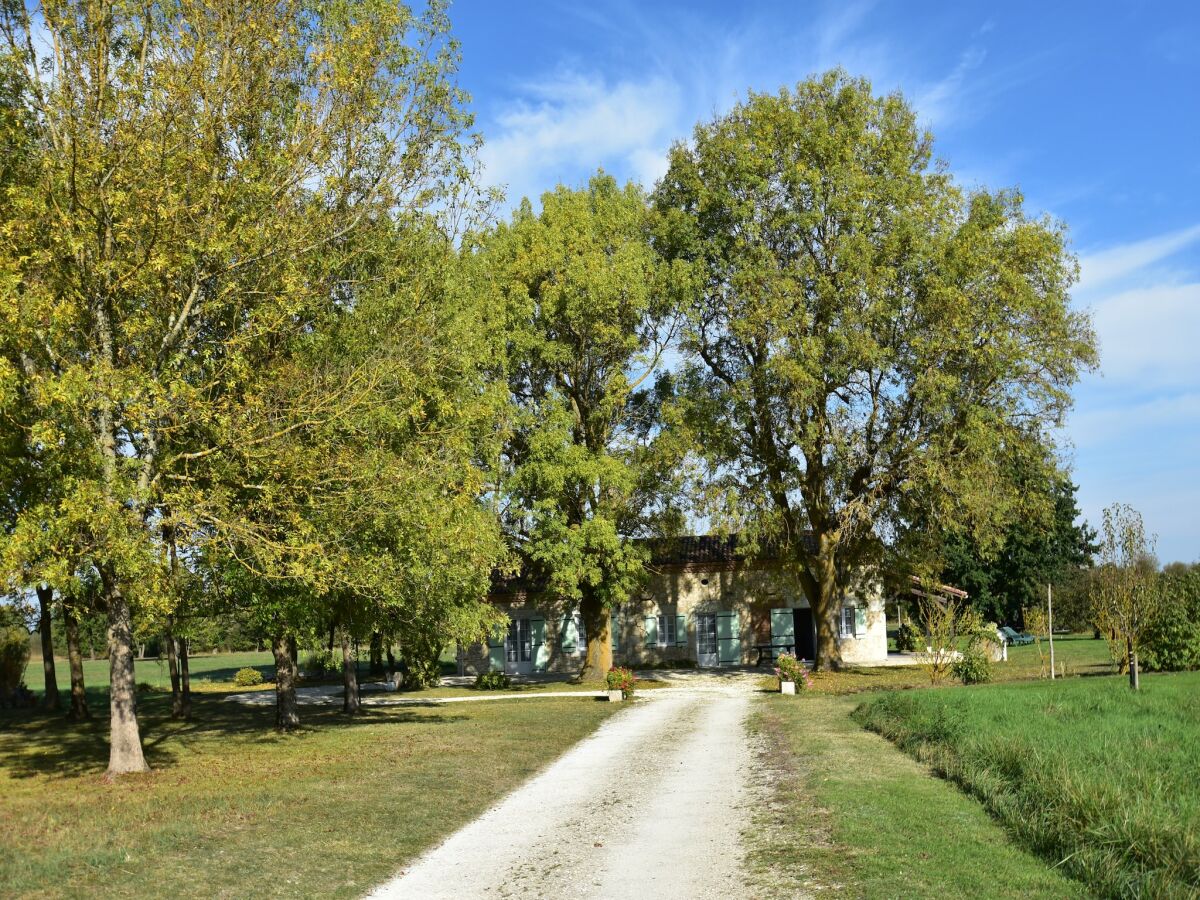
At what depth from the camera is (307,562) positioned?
15234 mm

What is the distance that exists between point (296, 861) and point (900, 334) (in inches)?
989

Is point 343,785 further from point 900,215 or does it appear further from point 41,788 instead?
point 900,215

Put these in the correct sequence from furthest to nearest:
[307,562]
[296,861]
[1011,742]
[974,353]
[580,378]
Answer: [580,378] → [974,353] → [307,562] → [1011,742] → [296,861]

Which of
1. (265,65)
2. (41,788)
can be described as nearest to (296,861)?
(41,788)

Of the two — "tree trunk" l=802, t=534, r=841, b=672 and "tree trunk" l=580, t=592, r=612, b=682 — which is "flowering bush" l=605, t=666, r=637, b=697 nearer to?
"tree trunk" l=580, t=592, r=612, b=682

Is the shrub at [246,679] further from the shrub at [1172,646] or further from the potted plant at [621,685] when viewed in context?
the shrub at [1172,646]

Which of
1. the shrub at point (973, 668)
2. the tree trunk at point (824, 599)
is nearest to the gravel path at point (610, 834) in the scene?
the shrub at point (973, 668)

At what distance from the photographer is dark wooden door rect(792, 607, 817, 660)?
139 feet

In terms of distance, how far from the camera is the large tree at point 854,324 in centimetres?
2939

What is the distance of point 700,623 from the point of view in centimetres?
4219

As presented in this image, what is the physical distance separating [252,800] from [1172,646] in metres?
24.6

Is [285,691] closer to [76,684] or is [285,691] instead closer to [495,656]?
[76,684]

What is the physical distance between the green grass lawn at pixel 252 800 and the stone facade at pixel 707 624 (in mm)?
19014

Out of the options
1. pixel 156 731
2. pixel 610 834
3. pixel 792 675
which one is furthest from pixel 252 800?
pixel 792 675
